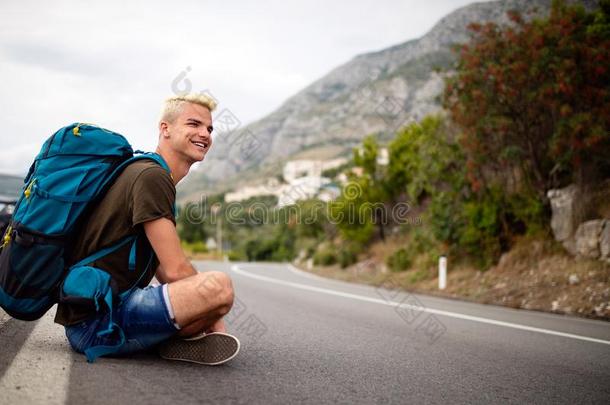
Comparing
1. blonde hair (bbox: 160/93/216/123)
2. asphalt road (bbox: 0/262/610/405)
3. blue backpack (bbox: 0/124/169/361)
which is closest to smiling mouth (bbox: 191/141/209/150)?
blonde hair (bbox: 160/93/216/123)

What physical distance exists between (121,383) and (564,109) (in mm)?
9873

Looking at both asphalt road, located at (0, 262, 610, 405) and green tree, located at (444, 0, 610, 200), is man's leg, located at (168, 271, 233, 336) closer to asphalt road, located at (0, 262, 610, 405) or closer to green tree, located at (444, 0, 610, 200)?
asphalt road, located at (0, 262, 610, 405)

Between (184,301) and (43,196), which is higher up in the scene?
(43,196)

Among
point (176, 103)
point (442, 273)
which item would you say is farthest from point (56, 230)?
point (442, 273)

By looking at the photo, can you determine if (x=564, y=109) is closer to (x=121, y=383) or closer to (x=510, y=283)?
(x=510, y=283)

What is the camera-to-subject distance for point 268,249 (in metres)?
70.8

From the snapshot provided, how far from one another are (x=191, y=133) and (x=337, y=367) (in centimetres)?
202

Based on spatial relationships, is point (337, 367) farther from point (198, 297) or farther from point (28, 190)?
point (28, 190)

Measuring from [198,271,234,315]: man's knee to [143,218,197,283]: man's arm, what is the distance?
0.37 feet

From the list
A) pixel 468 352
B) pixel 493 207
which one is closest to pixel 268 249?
pixel 493 207

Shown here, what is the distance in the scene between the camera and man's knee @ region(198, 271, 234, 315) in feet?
10.3

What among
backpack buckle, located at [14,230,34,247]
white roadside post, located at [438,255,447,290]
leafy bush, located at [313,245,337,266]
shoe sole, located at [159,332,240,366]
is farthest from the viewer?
leafy bush, located at [313,245,337,266]

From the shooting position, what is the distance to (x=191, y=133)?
11.8ft

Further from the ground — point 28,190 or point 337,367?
point 28,190
